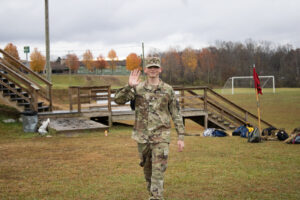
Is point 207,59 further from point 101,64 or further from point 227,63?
point 101,64

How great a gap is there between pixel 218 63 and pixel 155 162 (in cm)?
9062

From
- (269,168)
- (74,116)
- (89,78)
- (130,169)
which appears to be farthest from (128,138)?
(89,78)

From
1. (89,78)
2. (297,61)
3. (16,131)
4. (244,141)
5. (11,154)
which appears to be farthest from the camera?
(297,61)

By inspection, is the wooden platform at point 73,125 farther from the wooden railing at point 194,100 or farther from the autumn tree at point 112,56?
the autumn tree at point 112,56

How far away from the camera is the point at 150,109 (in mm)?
5156

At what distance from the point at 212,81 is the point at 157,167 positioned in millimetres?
75799

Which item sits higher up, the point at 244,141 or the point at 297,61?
the point at 297,61

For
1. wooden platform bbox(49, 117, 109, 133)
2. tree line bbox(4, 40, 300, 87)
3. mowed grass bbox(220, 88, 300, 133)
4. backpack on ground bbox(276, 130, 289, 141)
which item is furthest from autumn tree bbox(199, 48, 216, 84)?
backpack on ground bbox(276, 130, 289, 141)

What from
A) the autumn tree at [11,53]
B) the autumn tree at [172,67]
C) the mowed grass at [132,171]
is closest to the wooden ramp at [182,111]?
the mowed grass at [132,171]

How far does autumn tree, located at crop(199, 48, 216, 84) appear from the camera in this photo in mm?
91688

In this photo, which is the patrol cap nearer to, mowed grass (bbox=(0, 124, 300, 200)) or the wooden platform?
mowed grass (bbox=(0, 124, 300, 200))

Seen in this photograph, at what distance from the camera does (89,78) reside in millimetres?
63562

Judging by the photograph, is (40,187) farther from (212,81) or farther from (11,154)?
(212,81)

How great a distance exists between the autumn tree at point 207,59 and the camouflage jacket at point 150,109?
82217 millimetres
